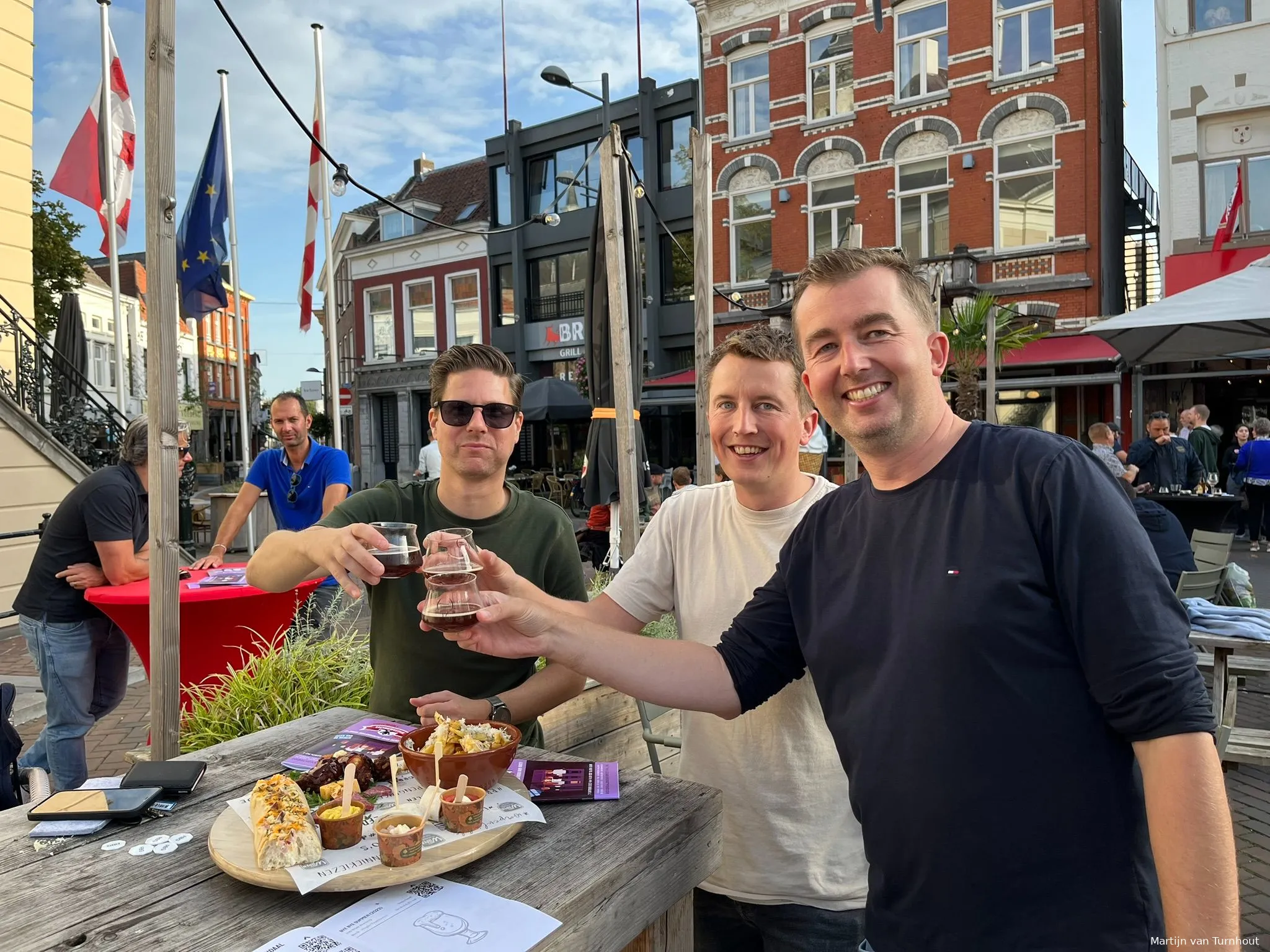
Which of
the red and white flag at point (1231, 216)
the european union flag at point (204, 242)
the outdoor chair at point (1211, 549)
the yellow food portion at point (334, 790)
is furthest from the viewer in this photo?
the red and white flag at point (1231, 216)

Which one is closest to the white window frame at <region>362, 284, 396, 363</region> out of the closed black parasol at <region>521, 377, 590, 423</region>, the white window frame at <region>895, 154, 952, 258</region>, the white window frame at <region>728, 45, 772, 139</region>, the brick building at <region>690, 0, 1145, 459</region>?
the brick building at <region>690, 0, 1145, 459</region>

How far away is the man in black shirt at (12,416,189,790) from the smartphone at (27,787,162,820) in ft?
8.48

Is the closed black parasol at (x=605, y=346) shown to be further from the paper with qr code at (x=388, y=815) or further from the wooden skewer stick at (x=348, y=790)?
the wooden skewer stick at (x=348, y=790)

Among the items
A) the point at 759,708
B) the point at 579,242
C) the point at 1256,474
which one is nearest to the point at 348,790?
the point at 759,708

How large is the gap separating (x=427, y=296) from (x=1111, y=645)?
27.4 m

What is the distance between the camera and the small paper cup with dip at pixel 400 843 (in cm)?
133

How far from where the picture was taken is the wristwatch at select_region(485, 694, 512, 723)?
2.05 meters

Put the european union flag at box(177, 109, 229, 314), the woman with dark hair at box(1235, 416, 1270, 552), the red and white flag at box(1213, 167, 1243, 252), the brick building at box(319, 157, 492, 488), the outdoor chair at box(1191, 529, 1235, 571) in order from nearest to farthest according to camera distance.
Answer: the outdoor chair at box(1191, 529, 1235, 571) → the woman with dark hair at box(1235, 416, 1270, 552) → the european union flag at box(177, 109, 229, 314) → the red and white flag at box(1213, 167, 1243, 252) → the brick building at box(319, 157, 492, 488)

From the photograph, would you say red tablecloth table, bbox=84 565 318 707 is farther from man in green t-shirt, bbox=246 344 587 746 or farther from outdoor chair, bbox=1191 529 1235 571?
outdoor chair, bbox=1191 529 1235 571

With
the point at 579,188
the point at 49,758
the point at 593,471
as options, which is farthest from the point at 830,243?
the point at 49,758

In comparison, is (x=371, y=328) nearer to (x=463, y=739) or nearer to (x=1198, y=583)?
(x=1198, y=583)

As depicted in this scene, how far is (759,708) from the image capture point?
190cm

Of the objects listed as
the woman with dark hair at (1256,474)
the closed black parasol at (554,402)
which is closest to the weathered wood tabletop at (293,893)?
the woman with dark hair at (1256,474)

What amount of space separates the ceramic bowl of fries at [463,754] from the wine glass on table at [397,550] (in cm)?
39
